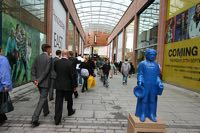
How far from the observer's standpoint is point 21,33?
1039 cm

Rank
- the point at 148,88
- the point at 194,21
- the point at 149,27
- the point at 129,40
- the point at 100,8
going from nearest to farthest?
the point at 148,88 → the point at 194,21 → the point at 149,27 → the point at 129,40 → the point at 100,8

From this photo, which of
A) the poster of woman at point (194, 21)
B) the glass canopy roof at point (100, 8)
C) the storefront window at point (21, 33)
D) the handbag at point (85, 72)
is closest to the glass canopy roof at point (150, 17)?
the poster of woman at point (194, 21)

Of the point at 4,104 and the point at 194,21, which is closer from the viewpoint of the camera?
the point at 4,104

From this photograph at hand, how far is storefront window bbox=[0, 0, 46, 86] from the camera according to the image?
8.75m

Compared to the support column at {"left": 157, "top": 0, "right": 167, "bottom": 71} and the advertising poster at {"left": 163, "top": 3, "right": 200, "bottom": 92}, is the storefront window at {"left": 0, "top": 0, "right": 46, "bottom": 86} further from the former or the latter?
the advertising poster at {"left": 163, "top": 3, "right": 200, "bottom": 92}

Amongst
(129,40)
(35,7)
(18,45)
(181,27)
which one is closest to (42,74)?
(18,45)

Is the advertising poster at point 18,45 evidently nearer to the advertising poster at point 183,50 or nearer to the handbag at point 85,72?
the handbag at point 85,72

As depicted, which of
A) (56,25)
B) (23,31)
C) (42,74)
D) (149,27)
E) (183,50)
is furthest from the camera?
(149,27)

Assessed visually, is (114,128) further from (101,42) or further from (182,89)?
(101,42)

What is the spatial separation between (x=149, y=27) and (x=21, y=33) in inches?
421

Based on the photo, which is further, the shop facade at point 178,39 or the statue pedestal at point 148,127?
the shop facade at point 178,39

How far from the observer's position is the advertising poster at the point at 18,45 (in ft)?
28.7

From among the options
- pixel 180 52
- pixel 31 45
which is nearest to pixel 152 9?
pixel 180 52

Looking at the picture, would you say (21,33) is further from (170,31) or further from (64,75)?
(170,31)
